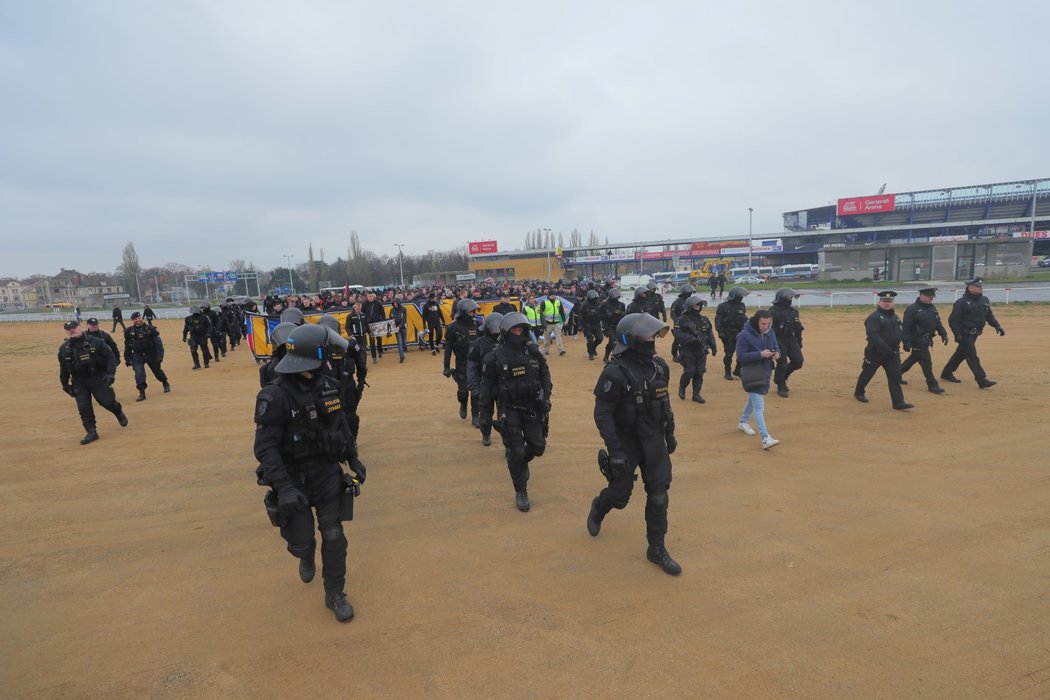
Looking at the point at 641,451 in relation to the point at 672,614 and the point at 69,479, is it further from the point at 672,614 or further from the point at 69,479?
the point at 69,479

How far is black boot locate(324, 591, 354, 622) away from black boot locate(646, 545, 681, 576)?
2296mm

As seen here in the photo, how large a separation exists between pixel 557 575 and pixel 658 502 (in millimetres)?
977

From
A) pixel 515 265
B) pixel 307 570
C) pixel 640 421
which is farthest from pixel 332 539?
pixel 515 265

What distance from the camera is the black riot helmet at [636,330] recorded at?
3916 mm

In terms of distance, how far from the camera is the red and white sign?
7262 centimetres

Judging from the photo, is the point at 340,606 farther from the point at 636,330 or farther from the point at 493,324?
the point at 493,324

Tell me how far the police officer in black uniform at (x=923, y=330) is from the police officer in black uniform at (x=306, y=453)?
9.06 m

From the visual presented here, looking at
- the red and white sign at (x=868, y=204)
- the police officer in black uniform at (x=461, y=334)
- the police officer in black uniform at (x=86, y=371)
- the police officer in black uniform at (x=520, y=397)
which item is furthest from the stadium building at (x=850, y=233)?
the police officer in black uniform at (x=86, y=371)

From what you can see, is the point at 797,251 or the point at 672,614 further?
the point at 797,251

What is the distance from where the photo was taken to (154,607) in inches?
150

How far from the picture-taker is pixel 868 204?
241 feet

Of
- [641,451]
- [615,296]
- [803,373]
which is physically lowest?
[803,373]

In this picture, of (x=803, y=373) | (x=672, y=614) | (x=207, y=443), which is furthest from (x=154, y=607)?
(x=803, y=373)

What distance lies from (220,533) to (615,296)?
9.11 metres
